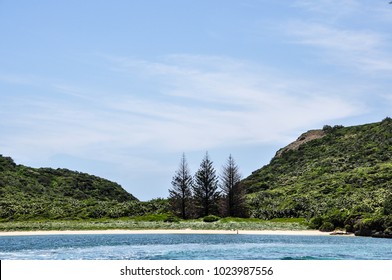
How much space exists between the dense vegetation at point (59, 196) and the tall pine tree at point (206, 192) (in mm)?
6497

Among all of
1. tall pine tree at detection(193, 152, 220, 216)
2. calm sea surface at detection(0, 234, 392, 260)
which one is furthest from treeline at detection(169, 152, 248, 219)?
calm sea surface at detection(0, 234, 392, 260)

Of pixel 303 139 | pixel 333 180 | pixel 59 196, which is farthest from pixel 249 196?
pixel 303 139

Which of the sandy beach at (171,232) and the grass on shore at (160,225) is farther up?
the grass on shore at (160,225)

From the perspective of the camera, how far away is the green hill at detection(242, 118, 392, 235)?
250ft

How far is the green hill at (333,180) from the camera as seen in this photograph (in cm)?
7631

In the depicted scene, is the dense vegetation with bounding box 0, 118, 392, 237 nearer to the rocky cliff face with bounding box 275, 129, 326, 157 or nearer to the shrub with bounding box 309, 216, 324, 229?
the shrub with bounding box 309, 216, 324, 229

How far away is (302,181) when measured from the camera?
13050 centimetres

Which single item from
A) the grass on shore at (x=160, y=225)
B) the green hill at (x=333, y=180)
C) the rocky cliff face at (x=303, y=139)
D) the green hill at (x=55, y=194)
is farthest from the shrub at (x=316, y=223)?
the rocky cliff face at (x=303, y=139)

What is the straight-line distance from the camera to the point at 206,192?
109 meters

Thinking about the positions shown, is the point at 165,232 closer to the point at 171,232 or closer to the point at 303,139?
the point at 171,232

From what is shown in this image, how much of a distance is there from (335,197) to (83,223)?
40.9m

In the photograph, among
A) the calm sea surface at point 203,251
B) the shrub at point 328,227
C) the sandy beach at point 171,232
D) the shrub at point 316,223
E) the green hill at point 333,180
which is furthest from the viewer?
the shrub at point 316,223

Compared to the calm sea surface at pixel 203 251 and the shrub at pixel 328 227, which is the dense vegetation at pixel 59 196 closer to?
the shrub at pixel 328 227
